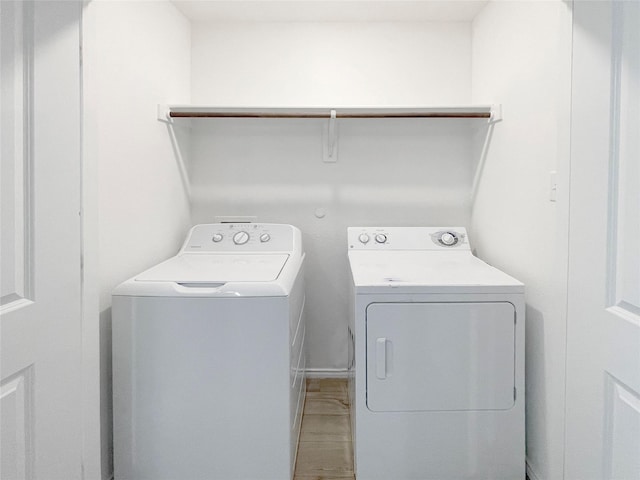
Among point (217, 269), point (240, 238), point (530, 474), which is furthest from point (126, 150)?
point (530, 474)

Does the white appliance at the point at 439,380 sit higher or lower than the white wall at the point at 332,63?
lower

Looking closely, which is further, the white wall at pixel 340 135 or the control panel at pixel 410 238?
the white wall at pixel 340 135

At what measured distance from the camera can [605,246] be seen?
111cm

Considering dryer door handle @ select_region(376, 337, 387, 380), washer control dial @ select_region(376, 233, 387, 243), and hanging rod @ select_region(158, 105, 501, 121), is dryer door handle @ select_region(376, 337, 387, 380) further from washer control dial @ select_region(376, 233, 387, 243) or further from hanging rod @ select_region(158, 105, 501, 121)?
hanging rod @ select_region(158, 105, 501, 121)

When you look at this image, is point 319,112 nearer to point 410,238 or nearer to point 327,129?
point 327,129

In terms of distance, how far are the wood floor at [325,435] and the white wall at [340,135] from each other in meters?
0.64

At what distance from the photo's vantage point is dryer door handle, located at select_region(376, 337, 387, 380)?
5.21ft

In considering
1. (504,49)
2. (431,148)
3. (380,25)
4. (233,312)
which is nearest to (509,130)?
(504,49)

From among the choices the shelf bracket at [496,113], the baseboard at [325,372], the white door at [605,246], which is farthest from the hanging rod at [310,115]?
the baseboard at [325,372]

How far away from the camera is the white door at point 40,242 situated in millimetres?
969

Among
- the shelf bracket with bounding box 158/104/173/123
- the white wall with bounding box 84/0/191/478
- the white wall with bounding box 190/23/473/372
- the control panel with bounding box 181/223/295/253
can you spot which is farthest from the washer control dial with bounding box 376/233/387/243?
the shelf bracket with bounding box 158/104/173/123

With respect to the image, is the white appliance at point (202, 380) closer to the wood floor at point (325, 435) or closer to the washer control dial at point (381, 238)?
the wood floor at point (325, 435)

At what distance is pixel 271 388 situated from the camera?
155cm

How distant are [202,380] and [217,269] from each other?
49 centimetres
